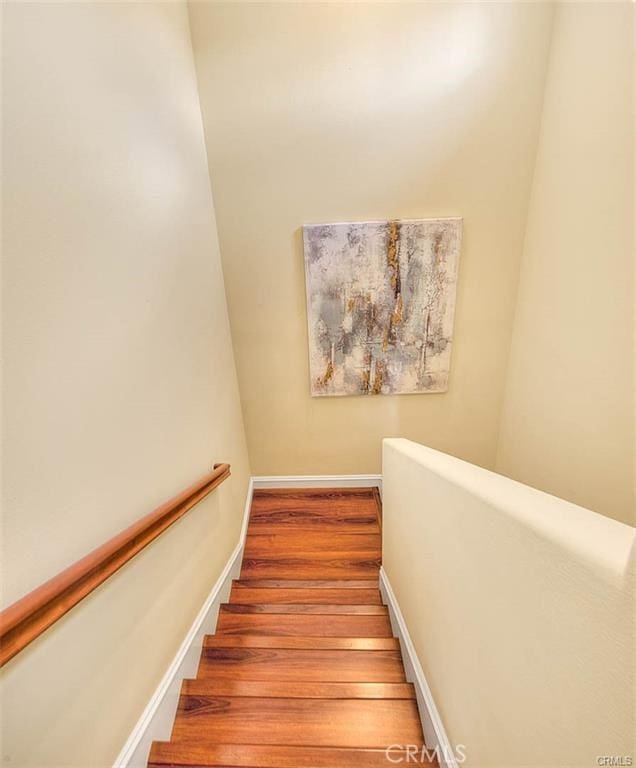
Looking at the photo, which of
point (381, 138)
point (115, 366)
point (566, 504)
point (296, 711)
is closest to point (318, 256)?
point (381, 138)

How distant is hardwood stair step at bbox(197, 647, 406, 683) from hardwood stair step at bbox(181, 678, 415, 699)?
0.20 feet

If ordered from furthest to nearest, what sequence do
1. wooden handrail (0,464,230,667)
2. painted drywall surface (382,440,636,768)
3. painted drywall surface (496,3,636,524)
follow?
painted drywall surface (496,3,636,524)
wooden handrail (0,464,230,667)
painted drywall surface (382,440,636,768)

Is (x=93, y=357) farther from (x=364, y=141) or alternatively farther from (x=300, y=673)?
(x=364, y=141)

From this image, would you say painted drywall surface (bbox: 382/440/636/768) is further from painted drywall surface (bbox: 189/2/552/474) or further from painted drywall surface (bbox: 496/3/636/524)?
painted drywall surface (bbox: 189/2/552/474)

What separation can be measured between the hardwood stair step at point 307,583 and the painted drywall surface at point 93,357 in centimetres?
56

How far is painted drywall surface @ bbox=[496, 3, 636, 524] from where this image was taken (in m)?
1.25

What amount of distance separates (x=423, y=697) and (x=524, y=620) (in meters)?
0.90

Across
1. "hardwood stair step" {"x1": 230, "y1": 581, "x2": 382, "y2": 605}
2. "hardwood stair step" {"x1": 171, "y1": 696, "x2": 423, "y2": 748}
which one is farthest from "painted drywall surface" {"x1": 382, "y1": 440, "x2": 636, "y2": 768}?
"hardwood stair step" {"x1": 230, "y1": 581, "x2": 382, "y2": 605}

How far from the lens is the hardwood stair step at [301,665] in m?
1.39

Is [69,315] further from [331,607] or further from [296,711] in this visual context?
[331,607]

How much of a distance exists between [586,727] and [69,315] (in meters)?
1.30

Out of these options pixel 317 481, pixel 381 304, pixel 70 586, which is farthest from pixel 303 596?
pixel 381 304

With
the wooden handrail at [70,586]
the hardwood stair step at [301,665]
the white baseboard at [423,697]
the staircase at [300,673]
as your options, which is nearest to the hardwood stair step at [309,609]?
the staircase at [300,673]

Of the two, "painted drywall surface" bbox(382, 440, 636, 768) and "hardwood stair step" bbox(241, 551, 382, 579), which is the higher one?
"painted drywall surface" bbox(382, 440, 636, 768)
